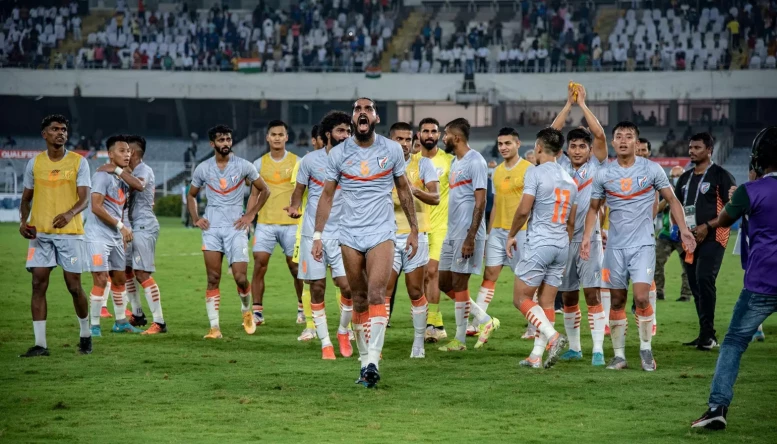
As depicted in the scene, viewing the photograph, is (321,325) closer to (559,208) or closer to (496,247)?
(496,247)

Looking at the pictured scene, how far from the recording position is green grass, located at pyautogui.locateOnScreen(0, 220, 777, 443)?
7781 mm

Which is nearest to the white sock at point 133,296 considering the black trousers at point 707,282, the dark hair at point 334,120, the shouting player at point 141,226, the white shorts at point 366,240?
the shouting player at point 141,226

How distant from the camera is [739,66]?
51031 mm

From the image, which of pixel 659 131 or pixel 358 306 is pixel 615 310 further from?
pixel 659 131

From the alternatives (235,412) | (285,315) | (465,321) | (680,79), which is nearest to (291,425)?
(235,412)

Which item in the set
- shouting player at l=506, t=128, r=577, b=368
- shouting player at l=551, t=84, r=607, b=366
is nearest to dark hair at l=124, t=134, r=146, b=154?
shouting player at l=551, t=84, r=607, b=366

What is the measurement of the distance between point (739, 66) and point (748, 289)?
46.0 m

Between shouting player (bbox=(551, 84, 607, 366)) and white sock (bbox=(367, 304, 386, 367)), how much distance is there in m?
2.41

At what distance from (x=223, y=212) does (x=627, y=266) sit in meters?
5.04

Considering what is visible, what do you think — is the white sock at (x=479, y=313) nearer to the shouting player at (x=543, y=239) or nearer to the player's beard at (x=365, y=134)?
the shouting player at (x=543, y=239)

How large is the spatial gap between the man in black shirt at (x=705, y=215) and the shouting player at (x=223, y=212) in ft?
16.5

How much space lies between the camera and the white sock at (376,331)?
9555 millimetres

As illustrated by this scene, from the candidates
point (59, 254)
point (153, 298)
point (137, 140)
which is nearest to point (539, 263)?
point (59, 254)

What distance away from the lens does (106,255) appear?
1305 centimetres
